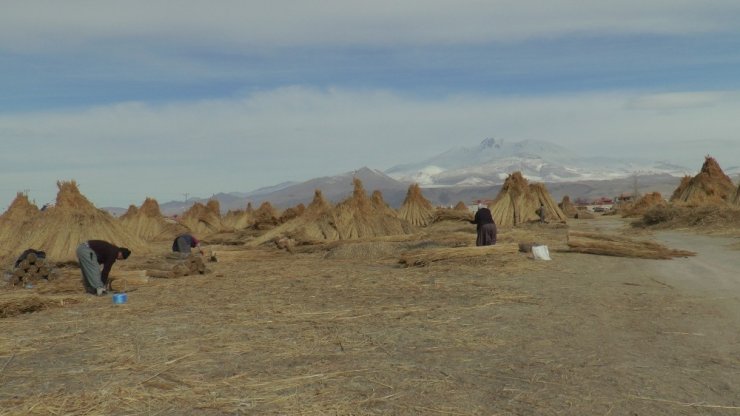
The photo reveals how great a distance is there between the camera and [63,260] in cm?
1792

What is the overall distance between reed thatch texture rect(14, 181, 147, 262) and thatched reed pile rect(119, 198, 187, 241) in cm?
1287

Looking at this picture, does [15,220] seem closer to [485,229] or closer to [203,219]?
[203,219]

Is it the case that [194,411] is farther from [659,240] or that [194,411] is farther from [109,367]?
[659,240]

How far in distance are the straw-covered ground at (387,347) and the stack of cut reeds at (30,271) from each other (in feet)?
6.47

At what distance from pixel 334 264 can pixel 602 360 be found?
10790 mm

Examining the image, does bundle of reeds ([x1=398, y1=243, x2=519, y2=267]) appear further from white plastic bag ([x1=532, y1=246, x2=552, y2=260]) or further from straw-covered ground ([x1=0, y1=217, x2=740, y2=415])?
straw-covered ground ([x1=0, y1=217, x2=740, y2=415])

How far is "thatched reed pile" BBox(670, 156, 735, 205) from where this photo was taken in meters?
36.6

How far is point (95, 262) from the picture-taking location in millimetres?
11516

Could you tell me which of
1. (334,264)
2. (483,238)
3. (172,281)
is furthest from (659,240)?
(172,281)

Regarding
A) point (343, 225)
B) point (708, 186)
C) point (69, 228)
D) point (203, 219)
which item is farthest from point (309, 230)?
point (708, 186)

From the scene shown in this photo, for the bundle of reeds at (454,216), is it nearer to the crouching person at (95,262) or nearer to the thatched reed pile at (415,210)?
the thatched reed pile at (415,210)

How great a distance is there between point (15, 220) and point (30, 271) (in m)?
13.9

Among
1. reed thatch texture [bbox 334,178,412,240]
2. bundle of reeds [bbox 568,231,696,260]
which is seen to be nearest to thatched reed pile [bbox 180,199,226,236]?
Answer: reed thatch texture [bbox 334,178,412,240]

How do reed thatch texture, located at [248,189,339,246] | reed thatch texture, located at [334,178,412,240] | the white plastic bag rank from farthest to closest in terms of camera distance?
→ reed thatch texture, located at [334,178,412,240], reed thatch texture, located at [248,189,339,246], the white plastic bag
